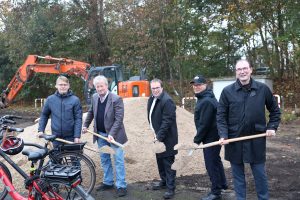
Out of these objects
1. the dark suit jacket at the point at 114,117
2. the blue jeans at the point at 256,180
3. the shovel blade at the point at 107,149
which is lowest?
the blue jeans at the point at 256,180

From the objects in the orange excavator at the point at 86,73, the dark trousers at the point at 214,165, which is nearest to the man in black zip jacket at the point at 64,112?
the dark trousers at the point at 214,165

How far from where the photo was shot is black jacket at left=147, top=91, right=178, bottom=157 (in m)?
5.52

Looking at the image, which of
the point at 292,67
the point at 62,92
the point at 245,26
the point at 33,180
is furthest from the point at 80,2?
the point at 33,180

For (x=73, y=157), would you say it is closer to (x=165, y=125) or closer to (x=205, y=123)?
(x=165, y=125)

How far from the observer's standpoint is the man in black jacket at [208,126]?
5.23 m

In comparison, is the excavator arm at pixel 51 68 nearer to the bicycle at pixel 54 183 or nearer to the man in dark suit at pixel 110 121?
the man in dark suit at pixel 110 121

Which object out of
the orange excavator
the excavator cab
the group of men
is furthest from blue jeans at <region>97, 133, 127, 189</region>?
the excavator cab

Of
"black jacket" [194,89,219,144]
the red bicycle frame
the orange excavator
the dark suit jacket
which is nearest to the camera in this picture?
the red bicycle frame

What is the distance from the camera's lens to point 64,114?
575 cm

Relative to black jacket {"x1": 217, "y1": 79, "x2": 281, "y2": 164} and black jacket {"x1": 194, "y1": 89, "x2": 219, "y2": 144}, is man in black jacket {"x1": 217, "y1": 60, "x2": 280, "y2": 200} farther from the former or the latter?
black jacket {"x1": 194, "y1": 89, "x2": 219, "y2": 144}

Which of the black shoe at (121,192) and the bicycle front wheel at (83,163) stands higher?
the bicycle front wheel at (83,163)

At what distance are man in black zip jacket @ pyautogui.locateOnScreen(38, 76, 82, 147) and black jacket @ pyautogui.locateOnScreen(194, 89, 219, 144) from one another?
1741mm

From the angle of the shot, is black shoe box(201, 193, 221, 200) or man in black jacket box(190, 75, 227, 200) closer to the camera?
man in black jacket box(190, 75, 227, 200)

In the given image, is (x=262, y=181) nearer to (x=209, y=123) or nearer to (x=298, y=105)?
(x=209, y=123)
